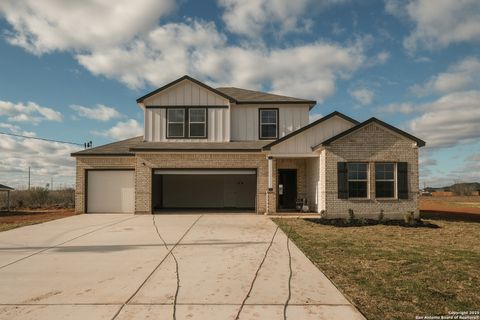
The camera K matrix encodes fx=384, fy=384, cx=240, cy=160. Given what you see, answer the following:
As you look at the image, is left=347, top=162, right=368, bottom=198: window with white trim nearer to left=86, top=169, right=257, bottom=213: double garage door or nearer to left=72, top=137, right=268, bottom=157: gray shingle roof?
left=72, top=137, right=268, bottom=157: gray shingle roof

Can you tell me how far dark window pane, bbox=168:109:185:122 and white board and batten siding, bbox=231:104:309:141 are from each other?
2.78m

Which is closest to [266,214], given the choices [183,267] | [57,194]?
[183,267]

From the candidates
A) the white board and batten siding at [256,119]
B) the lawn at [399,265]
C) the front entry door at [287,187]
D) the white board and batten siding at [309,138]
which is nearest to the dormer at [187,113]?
the white board and batten siding at [256,119]

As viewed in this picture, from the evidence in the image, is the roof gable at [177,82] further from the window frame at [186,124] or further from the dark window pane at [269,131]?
the dark window pane at [269,131]

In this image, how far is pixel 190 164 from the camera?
18.7 meters

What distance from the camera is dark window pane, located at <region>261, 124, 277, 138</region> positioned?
21344mm

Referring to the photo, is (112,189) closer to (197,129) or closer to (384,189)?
(197,129)

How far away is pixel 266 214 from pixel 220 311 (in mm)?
13292

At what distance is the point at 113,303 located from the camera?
209 inches

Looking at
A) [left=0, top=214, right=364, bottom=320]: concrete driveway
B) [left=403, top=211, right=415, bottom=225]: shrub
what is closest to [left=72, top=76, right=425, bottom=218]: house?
[left=403, top=211, right=415, bottom=225]: shrub

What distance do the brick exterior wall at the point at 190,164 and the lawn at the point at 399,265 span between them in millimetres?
5317

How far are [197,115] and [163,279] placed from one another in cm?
1483

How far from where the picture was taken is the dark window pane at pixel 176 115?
2059 cm

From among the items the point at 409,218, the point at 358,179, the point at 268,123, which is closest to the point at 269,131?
the point at 268,123
